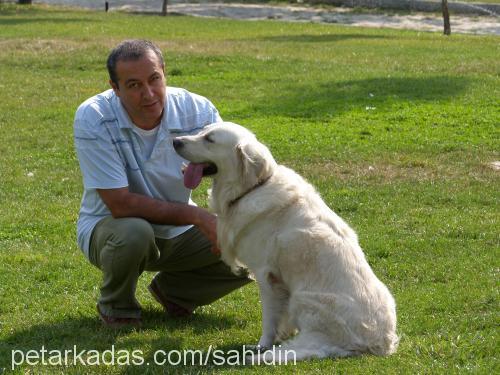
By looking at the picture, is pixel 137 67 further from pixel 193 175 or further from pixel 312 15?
pixel 312 15

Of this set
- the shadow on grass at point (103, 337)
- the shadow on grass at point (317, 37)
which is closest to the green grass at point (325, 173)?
the shadow on grass at point (103, 337)

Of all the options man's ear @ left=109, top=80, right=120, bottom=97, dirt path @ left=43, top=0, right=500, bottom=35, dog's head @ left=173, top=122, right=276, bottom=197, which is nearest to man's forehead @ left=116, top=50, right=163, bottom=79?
man's ear @ left=109, top=80, right=120, bottom=97

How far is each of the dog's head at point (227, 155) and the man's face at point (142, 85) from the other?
48cm

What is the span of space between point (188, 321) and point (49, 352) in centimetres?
110

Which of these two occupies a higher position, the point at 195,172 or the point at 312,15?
the point at 195,172

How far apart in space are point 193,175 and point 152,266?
1009mm

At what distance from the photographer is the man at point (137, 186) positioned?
5.94m

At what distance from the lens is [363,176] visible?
10602 millimetres

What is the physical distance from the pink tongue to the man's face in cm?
58

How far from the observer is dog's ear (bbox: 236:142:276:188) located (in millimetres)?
5512

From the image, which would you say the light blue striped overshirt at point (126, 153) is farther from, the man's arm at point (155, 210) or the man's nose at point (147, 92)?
the man's nose at point (147, 92)

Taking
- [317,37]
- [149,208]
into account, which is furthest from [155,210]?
Answer: [317,37]

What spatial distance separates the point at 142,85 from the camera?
593 centimetres

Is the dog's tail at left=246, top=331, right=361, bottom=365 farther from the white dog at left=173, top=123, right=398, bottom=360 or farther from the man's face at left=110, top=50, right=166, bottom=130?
the man's face at left=110, top=50, right=166, bottom=130
